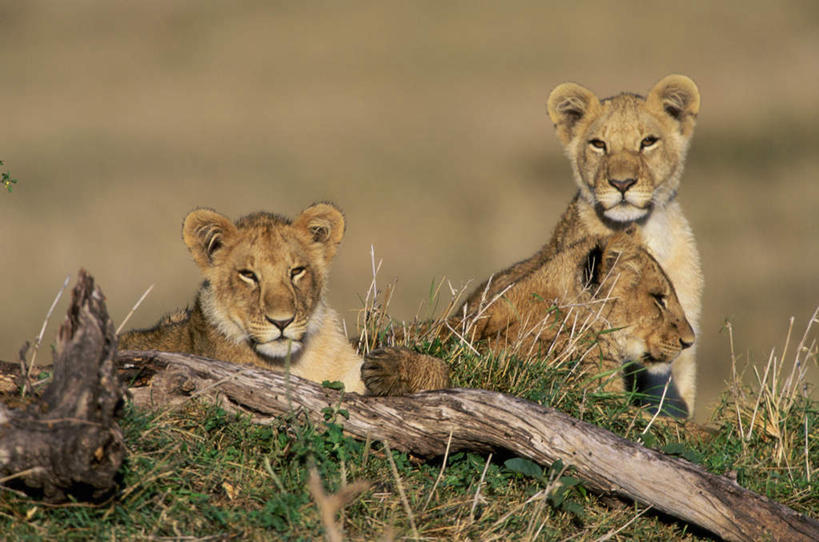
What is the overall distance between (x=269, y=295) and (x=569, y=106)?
4.01 metres

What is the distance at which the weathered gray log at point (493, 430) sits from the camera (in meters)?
4.98

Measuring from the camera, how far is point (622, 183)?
8297 millimetres

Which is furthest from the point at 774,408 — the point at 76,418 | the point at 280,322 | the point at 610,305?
the point at 76,418

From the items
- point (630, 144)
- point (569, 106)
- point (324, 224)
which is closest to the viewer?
point (324, 224)

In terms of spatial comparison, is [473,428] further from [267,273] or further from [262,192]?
[262,192]

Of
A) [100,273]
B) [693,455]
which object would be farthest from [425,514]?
[100,273]

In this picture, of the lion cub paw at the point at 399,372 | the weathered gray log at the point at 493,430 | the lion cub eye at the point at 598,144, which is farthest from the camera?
the lion cub eye at the point at 598,144

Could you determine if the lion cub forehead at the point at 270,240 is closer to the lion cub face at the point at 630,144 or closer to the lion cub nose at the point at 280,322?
the lion cub nose at the point at 280,322

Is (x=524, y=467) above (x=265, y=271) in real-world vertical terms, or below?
below

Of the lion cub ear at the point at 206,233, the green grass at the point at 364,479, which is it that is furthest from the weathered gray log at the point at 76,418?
the lion cub ear at the point at 206,233

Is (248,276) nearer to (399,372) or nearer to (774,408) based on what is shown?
(399,372)

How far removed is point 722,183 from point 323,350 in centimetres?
1812

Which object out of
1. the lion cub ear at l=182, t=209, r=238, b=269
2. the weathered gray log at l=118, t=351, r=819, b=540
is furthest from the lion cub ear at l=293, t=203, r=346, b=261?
the weathered gray log at l=118, t=351, r=819, b=540

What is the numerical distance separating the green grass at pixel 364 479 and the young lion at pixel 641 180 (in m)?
2.20
